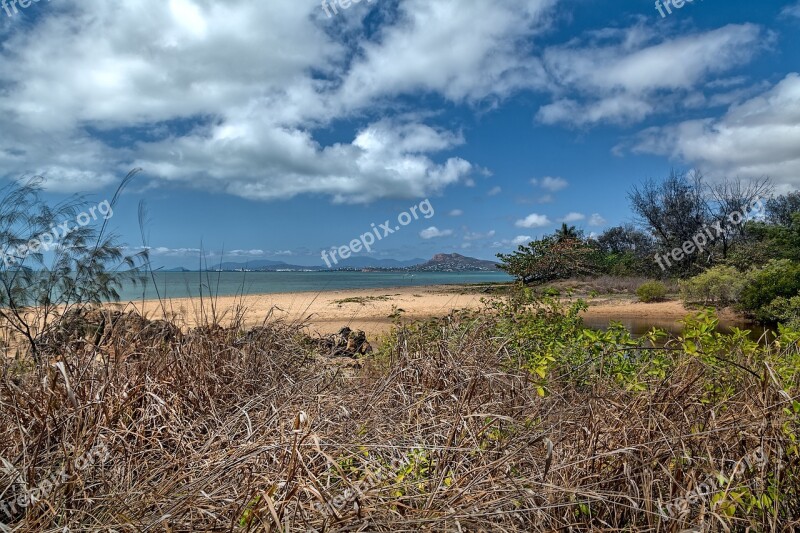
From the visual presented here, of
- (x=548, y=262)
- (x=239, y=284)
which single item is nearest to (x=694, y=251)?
(x=548, y=262)

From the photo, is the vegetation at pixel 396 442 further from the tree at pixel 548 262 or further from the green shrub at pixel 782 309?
the tree at pixel 548 262

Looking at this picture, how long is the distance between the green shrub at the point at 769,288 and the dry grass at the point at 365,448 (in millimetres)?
17019

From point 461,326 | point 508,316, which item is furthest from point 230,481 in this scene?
point 508,316

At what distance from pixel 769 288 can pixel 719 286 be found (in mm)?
3894

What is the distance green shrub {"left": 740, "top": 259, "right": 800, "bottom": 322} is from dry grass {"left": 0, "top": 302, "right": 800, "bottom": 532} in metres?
17.0

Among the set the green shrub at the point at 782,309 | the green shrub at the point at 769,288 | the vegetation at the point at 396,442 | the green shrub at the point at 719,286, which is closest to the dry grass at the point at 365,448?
the vegetation at the point at 396,442

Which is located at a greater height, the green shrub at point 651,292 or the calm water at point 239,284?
the calm water at point 239,284

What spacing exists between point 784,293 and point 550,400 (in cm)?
1782

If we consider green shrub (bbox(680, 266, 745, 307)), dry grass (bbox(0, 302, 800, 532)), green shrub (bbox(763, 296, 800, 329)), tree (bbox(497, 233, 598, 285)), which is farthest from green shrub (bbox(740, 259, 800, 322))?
dry grass (bbox(0, 302, 800, 532))

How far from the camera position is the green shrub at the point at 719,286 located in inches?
812

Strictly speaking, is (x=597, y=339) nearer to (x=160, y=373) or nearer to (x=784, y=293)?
(x=160, y=373)

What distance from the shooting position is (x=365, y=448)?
97.2 inches

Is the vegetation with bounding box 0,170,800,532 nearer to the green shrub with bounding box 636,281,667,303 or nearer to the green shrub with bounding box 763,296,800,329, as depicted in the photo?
the green shrub with bounding box 763,296,800,329

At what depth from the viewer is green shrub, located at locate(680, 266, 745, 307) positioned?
20625mm
